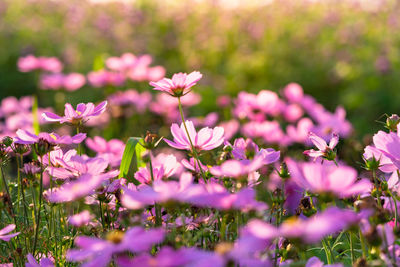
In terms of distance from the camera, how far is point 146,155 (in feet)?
2.43

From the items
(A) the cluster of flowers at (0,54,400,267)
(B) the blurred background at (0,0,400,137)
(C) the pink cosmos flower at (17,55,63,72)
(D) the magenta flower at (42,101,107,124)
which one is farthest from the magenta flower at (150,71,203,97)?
(B) the blurred background at (0,0,400,137)

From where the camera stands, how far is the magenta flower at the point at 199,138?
0.85m

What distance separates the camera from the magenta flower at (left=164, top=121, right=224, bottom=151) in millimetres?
851

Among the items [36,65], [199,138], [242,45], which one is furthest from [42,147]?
[242,45]

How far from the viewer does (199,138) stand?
878 millimetres

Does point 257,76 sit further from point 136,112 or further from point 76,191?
point 76,191

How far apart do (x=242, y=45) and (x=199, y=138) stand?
4712 mm

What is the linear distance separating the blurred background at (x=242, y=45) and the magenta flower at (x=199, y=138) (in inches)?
110

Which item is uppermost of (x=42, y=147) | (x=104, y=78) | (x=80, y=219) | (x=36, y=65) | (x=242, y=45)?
(x=242, y=45)

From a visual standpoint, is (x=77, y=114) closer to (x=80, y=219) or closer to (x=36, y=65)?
(x=80, y=219)

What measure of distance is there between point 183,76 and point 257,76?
12.8 ft

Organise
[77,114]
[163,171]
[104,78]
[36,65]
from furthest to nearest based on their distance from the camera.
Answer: [36,65] → [104,78] → [77,114] → [163,171]

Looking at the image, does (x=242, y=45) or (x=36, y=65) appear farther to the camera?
(x=242, y=45)

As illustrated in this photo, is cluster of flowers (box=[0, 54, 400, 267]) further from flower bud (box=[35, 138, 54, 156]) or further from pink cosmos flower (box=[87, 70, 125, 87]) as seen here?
pink cosmos flower (box=[87, 70, 125, 87])
